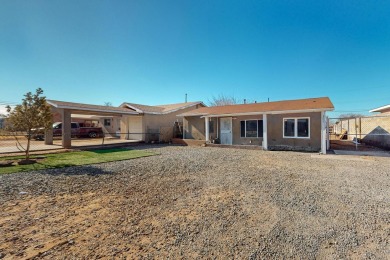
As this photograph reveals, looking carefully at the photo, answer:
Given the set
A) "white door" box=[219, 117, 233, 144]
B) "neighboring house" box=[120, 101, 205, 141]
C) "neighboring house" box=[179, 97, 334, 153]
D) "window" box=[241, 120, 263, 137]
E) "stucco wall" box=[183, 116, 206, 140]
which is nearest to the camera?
"neighboring house" box=[179, 97, 334, 153]

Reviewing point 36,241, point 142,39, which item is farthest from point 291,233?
point 142,39

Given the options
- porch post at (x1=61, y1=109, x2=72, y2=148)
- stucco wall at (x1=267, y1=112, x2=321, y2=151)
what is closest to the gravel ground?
stucco wall at (x1=267, y1=112, x2=321, y2=151)

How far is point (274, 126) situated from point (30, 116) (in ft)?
47.3

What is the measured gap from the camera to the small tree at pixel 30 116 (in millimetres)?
8688

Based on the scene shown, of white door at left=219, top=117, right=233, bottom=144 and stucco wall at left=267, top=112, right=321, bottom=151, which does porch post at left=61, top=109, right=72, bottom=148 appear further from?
stucco wall at left=267, top=112, right=321, bottom=151

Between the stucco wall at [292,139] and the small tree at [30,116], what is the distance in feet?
44.9

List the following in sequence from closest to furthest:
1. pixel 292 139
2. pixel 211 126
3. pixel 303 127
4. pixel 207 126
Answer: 1. pixel 303 127
2. pixel 292 139
3. pixel 207 126
4. pixel 211 126

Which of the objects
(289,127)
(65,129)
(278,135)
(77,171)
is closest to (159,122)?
(65,129)

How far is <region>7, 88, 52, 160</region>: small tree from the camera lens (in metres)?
8.69

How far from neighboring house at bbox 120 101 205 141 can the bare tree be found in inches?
792

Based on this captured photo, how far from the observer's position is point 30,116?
29.3ft

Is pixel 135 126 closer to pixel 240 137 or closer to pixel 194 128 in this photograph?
pixel 194 128

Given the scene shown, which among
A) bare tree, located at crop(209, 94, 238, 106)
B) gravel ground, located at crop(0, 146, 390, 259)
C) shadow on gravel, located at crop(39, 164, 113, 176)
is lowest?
gravel ground, located at crop(0, 146, 390, 259)

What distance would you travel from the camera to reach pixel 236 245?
275 centimetres
